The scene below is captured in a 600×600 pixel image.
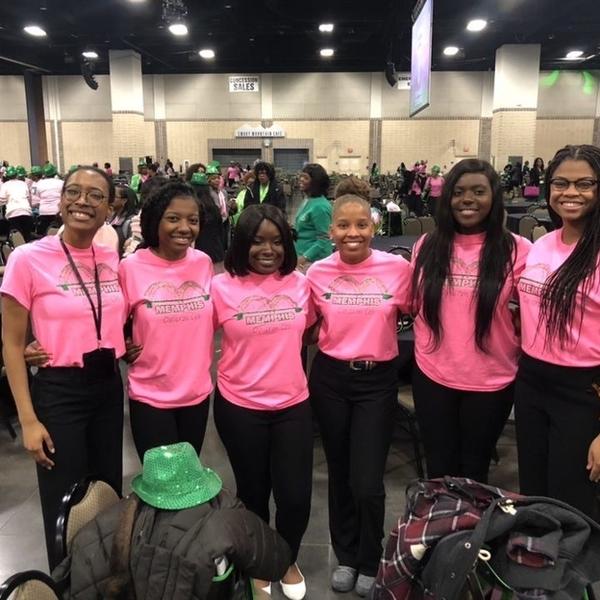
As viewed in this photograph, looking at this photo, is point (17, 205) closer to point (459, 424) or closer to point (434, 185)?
point (434, 185)

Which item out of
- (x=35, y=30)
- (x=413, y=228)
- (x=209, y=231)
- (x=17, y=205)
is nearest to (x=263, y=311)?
(x=209, y=231)

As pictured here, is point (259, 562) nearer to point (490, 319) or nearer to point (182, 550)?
point (182, 550)

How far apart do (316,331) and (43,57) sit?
21.2 m

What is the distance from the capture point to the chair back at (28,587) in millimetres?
1073

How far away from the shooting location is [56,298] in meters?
1.72

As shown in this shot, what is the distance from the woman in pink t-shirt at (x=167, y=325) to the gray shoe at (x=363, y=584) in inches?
33.5

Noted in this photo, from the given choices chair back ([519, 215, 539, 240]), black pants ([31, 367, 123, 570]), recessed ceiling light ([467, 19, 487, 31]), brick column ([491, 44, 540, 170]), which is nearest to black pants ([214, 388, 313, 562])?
black pants ([31, 367, 123, 570])

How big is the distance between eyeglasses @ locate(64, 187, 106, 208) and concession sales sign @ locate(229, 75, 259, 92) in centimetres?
2128

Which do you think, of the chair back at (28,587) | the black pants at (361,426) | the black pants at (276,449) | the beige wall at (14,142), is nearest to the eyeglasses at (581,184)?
the black pants at (361,426)

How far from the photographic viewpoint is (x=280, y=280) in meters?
1.96

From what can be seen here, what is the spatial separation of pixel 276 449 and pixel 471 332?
0.74 m

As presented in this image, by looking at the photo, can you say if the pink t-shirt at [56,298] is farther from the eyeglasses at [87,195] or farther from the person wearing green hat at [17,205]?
the person wearing green hat at [17,205]

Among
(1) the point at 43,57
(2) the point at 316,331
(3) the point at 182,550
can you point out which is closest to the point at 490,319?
(2) the point at 316,331

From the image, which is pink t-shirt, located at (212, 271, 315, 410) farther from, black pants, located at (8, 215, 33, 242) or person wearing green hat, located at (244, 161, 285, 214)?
black pants, located at (8, 215, 33, 242)
